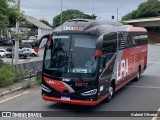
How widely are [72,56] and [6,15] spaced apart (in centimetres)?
836

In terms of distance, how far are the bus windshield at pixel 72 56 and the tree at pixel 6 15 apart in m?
7.12

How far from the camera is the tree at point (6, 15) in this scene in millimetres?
19670

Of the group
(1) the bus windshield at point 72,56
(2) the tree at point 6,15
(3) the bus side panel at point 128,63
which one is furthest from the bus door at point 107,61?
(2) the tree at point 6,15

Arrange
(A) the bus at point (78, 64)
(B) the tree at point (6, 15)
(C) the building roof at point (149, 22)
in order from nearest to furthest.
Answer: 1. (A) the bus at point (78, 64)
2. (B) the tree at point (6, 15)
3. (C) the building roof at point (149, 22)

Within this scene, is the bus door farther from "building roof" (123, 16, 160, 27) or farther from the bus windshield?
"building roof" (123, 16, 160, 27)

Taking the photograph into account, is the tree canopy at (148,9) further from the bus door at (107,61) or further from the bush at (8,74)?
the bus door at (107,61)

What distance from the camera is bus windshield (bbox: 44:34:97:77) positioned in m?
12.8

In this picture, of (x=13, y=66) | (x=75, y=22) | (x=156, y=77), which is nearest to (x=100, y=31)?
(x=75, y=22)

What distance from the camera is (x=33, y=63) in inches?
865

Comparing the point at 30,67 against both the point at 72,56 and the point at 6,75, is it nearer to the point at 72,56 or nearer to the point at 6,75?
the point at 6,75

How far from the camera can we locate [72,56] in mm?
12953

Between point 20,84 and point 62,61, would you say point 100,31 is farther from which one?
point 20,84

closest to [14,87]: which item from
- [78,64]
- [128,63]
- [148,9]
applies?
[128,63]

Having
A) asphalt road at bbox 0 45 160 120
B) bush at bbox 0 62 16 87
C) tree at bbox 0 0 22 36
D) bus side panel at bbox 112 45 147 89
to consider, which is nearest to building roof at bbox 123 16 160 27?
bus side panel at bbox 112 45 147 89
